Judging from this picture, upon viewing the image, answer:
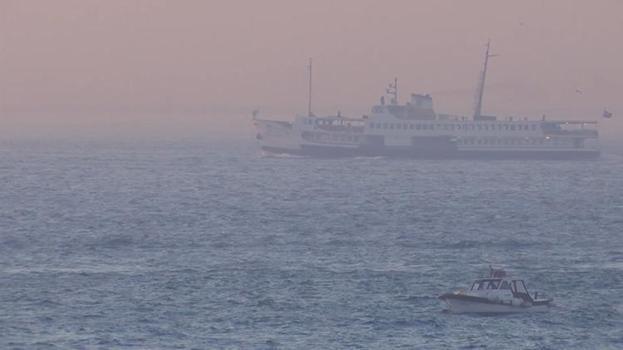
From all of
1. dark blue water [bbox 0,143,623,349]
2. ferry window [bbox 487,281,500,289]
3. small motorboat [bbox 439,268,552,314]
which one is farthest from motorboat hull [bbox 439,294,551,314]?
ferry window [bbox 487,281,500,289]

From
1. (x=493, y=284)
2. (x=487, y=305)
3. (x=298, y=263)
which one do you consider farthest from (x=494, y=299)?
(x=298, y=263)

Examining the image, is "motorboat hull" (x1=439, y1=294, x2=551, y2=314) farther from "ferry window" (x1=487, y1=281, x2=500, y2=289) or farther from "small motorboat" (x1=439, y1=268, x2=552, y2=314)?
"ferry window" (x1=487, y1=281, x2=500, y2=289)

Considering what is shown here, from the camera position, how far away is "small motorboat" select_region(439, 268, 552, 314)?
60.3 m

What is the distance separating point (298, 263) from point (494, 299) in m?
16.9

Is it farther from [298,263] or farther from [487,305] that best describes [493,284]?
[298,263]

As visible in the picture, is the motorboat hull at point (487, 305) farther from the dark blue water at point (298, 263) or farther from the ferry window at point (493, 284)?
the ferry window at point (493, 284)

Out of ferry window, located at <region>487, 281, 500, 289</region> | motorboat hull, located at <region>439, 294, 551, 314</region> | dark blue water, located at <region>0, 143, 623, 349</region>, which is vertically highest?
ferry window, located at <region>487, 281, 500, 289</region>

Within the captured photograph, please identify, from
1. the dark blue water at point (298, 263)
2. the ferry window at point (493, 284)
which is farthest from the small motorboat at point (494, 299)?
the dark blue water at point (298, 263)

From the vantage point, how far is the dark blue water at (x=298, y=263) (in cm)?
5609

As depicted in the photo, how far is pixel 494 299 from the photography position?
60.6 m

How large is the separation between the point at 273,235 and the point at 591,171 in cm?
9330

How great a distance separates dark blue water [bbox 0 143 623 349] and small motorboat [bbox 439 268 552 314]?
22.6 inches

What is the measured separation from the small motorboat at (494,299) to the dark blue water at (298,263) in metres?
0.57

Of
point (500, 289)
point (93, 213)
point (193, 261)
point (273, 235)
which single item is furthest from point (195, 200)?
point (500, 289)
